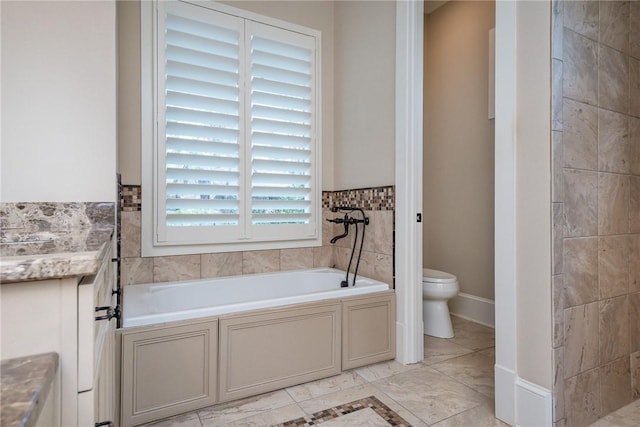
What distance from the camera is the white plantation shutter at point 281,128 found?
104 inches

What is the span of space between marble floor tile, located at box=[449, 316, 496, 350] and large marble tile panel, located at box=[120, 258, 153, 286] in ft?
7.22

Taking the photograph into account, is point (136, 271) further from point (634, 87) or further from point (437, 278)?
point (634, 87)

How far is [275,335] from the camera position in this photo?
1918mm

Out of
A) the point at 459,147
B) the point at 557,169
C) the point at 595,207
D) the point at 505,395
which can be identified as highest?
the point at 459,147

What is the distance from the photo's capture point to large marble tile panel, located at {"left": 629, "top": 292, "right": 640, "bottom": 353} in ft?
5.90

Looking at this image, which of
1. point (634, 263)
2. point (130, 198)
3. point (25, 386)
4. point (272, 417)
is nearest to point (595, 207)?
point (634, 263)

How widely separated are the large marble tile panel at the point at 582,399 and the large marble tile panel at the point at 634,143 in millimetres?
1031

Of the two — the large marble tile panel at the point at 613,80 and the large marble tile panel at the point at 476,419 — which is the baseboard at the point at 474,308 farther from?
the large marble tile panel at the point at 613,80

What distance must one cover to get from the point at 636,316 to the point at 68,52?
3048 millimetres

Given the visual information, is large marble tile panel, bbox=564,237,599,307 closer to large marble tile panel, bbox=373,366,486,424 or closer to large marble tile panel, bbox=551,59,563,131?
large marble tile panel, bbox=551,59,563,131

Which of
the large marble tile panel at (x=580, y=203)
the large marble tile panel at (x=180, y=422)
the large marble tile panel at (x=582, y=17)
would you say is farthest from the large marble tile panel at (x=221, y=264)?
the large marble tile panel at (x=582, y=17)

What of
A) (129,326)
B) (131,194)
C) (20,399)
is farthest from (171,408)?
(20,399)

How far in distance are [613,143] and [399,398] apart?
1.64m

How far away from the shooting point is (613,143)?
1702 mm
